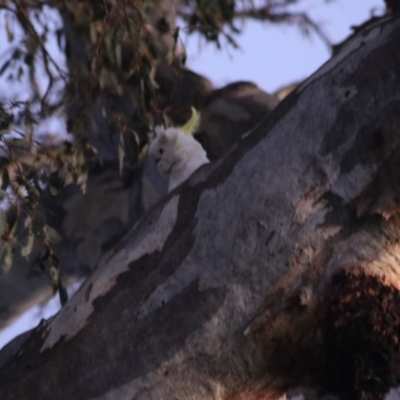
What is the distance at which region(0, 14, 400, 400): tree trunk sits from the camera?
141cm

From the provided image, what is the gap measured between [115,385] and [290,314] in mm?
296

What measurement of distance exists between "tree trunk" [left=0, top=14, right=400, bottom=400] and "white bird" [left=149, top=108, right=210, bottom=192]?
1.59ft

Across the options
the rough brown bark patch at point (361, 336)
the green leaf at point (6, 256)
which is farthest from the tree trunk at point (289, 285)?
the green leaf at point (6, 256)

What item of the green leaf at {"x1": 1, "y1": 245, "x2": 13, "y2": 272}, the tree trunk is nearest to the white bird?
the green leaf at {"x1": 1, "y1": 245, "x2": 13, "y2": 272}

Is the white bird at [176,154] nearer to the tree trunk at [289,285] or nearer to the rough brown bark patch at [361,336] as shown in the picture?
the tree trunk at [289,285]

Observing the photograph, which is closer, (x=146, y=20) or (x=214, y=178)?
(x=214, y=178)

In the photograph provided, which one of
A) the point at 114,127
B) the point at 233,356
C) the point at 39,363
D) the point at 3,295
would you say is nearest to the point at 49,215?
the point at 3,295

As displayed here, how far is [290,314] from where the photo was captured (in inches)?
55.9

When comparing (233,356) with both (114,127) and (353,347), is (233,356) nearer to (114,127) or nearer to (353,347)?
(353,347)

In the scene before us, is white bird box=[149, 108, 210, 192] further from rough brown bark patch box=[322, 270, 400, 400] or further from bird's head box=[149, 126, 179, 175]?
rough brown bark patch box=[322, 270, 400, 400]

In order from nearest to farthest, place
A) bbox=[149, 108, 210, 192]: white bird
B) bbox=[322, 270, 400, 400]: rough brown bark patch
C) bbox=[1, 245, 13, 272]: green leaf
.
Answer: bbox=[322, 270, 400, 400]: rough brown bark patch, bbox=[1, 245, 13, 272]: green leaf, bbox=[149, 108, 210, 192]: white bird

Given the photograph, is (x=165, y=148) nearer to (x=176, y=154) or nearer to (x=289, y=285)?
(x=176, y=154)

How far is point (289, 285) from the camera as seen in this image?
1425 millimetres

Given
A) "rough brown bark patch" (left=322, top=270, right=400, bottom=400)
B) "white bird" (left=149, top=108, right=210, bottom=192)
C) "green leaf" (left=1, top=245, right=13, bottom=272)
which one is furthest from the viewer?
"white bird" (left=149, top=108, right=210, bottom=192)
